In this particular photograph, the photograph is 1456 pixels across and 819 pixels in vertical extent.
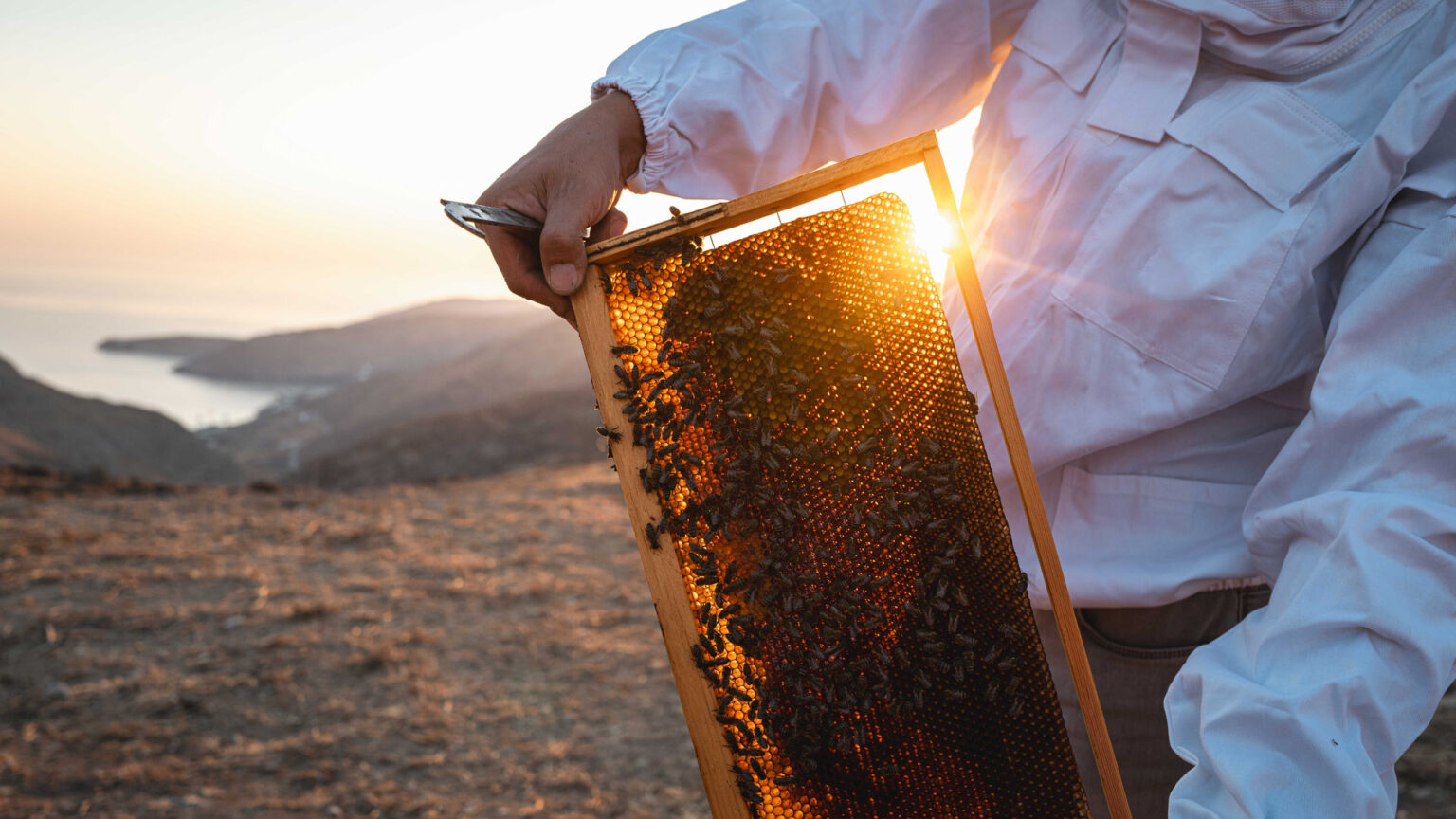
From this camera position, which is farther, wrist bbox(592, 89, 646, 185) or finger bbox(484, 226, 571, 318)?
wrist bbox(592, 89, 646, 185)

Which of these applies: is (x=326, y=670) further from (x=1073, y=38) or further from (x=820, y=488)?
(x=1073, y=38)

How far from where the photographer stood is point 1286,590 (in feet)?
5.19

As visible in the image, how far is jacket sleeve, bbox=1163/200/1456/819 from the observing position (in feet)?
4.66

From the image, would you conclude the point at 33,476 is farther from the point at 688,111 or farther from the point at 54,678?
the point at 688,111

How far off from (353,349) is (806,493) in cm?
5126

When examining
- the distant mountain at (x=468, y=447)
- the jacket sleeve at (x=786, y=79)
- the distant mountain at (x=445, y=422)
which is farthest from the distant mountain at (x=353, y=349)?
the jacket sleeve at (x=786, y=79)

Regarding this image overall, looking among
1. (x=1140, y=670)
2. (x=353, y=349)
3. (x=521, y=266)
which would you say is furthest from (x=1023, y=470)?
(x=353, y=349)

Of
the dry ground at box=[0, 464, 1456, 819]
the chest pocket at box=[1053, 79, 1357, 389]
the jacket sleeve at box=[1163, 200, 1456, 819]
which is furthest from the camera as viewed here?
the dry ground at box=[0, 464, 1456, 819]

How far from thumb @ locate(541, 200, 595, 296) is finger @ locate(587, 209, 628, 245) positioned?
20cm

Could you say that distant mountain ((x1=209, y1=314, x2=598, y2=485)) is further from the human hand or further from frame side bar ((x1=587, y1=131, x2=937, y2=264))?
frame side bar ((x1=587, y1=131, x2=937, y2=264))

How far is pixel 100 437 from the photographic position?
22.0 m

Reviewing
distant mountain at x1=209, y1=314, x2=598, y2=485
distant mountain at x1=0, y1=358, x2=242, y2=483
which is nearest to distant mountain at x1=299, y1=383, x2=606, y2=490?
distant mountain at x1=209, y1=314, x2=598, y2=485

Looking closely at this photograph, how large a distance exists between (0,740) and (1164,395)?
23.2ft

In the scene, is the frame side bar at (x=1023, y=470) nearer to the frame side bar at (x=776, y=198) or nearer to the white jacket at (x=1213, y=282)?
the frame side bar at (x=776, y=198)
